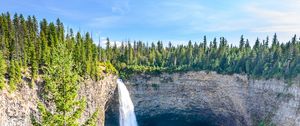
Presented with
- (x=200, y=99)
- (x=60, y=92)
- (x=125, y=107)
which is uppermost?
(x=60, y=92)

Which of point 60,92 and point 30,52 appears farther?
point 30,52

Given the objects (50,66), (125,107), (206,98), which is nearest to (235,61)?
(206,98)

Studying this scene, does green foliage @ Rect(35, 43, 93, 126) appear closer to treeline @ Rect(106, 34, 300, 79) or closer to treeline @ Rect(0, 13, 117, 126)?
treeline @ Rect(0, 13, 117, 126)

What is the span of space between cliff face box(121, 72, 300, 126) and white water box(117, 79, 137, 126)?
1623 millimetres

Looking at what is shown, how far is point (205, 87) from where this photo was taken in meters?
66.1

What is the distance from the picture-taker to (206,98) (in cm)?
6644

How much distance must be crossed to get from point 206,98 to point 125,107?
17917 mm

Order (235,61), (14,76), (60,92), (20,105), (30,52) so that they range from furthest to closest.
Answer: (235,61) → (30,52) → (14,76) → (20,105) → (60,92)

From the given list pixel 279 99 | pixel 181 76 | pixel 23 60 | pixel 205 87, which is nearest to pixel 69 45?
pixel 23 60

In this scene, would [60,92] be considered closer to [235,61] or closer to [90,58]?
[90,58]

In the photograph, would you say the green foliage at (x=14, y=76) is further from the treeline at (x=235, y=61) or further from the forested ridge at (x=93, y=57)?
the treeline at (x=235, y=61)

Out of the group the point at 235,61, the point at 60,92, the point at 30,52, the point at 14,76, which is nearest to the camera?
the point at 60,92

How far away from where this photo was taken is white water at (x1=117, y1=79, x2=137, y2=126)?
65.1 meters

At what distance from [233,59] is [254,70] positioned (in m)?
10.2
